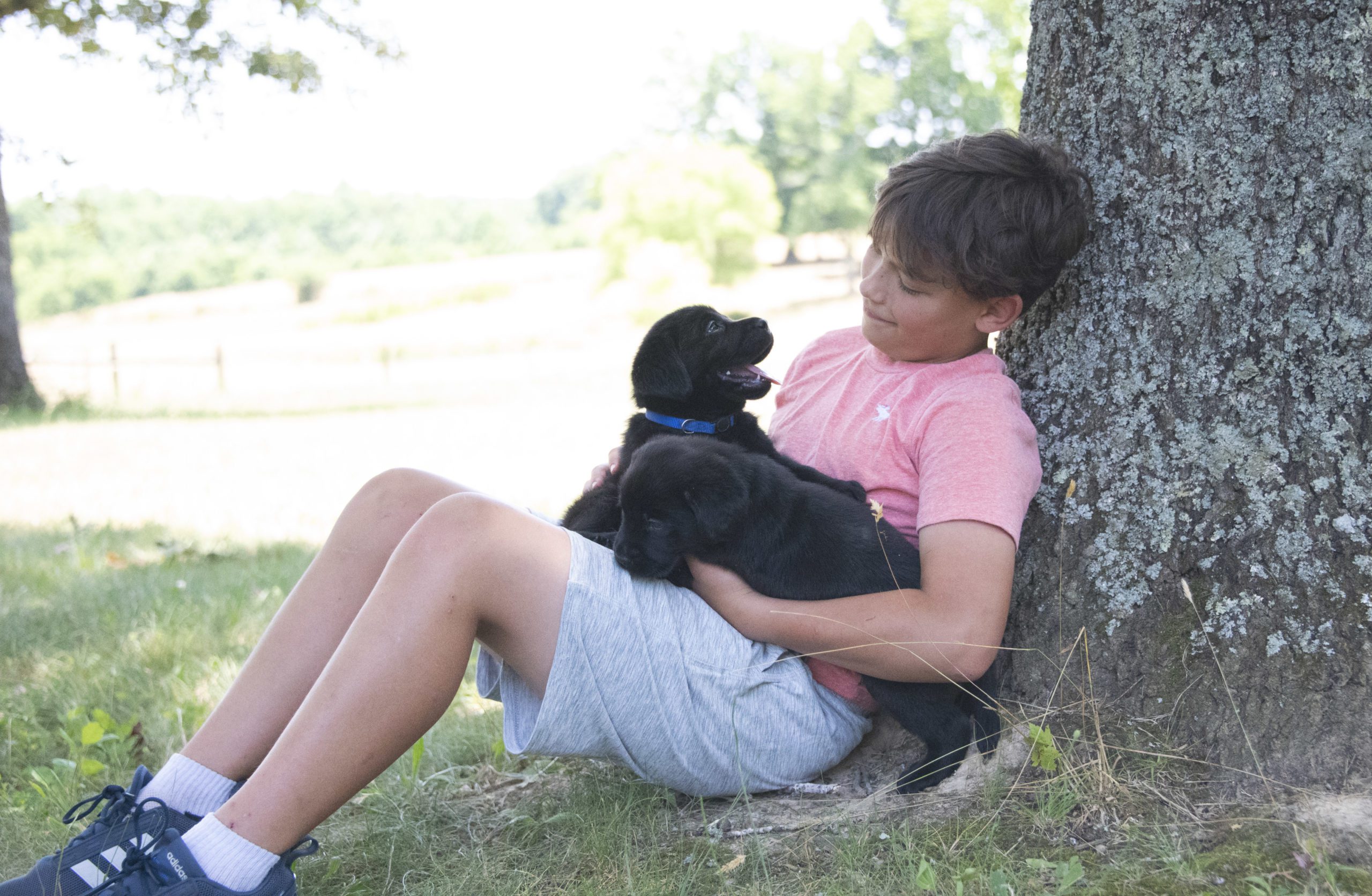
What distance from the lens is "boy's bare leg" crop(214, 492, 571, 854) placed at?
1.67 metres

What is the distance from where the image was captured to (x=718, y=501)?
6.95 ft

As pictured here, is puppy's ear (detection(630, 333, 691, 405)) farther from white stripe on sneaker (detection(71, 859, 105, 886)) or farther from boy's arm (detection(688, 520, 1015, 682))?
white stripe on sneaker (detection(71, 859, 105, 886))

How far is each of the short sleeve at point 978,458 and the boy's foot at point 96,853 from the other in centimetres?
149

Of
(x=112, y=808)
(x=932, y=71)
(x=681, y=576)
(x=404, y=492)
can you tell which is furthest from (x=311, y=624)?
(x=932, y=71)

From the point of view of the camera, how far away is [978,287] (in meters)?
2.02

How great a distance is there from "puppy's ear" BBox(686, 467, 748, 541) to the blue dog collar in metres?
0.60

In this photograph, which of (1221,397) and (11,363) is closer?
(1221,397)

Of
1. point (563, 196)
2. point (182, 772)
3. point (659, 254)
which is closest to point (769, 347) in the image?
point (182, 772)

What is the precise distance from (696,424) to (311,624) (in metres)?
1.17

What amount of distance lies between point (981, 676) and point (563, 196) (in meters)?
66.2

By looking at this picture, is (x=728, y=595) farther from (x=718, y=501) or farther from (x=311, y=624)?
(x=311, y=624)

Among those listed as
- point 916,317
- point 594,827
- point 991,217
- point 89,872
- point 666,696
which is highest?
point 991,217

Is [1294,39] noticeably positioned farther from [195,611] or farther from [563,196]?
[563,196]

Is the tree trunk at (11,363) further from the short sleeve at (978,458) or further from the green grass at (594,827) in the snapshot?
the short sleeve at (978,458)
